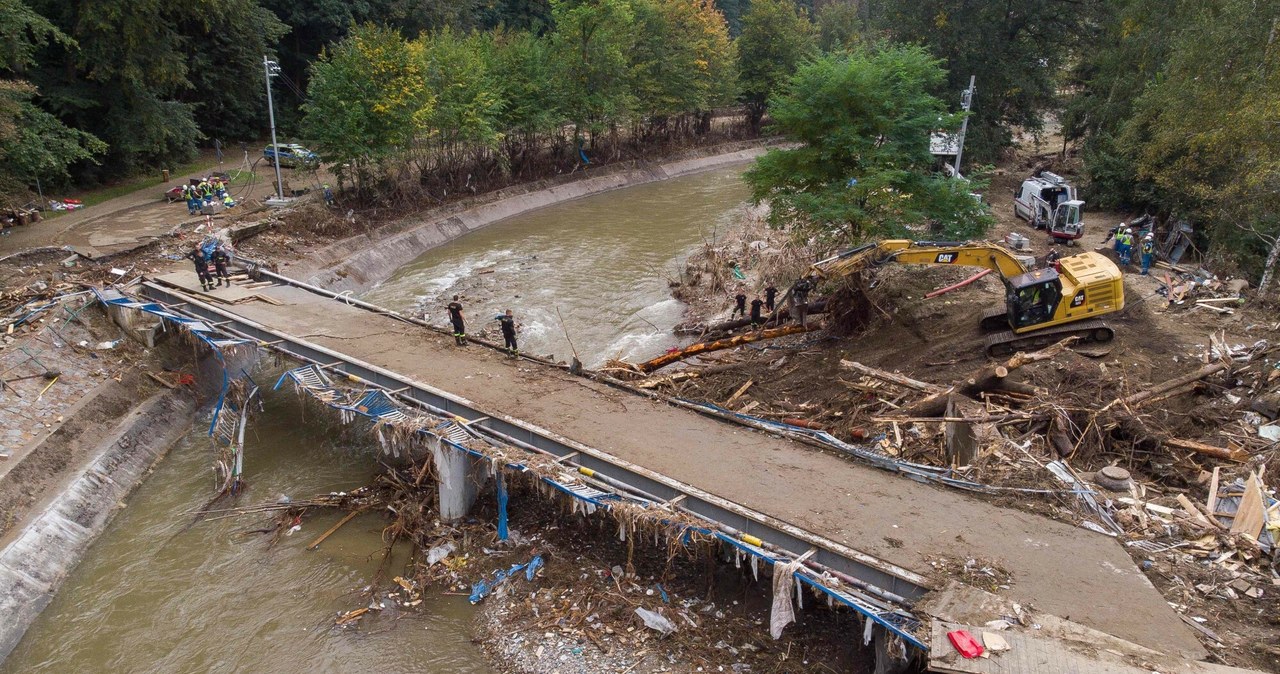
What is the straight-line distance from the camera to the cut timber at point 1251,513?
10.1 meters

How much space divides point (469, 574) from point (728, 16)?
3384 inches

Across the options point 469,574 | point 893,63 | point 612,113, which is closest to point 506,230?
point 612,113

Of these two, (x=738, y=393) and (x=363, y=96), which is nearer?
(x=738, y=393)

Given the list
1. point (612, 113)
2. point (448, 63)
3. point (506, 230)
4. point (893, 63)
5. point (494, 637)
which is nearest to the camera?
point (494, 637)

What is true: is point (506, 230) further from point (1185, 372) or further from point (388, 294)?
point (1185, 372)

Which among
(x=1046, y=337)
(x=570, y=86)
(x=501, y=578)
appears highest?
(x=570, y=86)

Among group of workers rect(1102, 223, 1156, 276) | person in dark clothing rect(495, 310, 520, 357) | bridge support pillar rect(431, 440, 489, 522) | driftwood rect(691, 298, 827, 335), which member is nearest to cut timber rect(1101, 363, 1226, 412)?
driftwood rect(691, 298, 827, 335)

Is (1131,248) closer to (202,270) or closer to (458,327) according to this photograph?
(458,327)

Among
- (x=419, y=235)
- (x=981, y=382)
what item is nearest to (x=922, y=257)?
(x=981, y=382)

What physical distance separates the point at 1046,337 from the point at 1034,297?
122cm

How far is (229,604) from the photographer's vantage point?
40.6 ft

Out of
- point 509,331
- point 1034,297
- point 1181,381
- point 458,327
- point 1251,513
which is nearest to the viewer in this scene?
point 1251,513

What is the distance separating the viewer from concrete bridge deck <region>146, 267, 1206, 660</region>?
9523 mm

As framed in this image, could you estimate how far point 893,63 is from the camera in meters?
19.7
